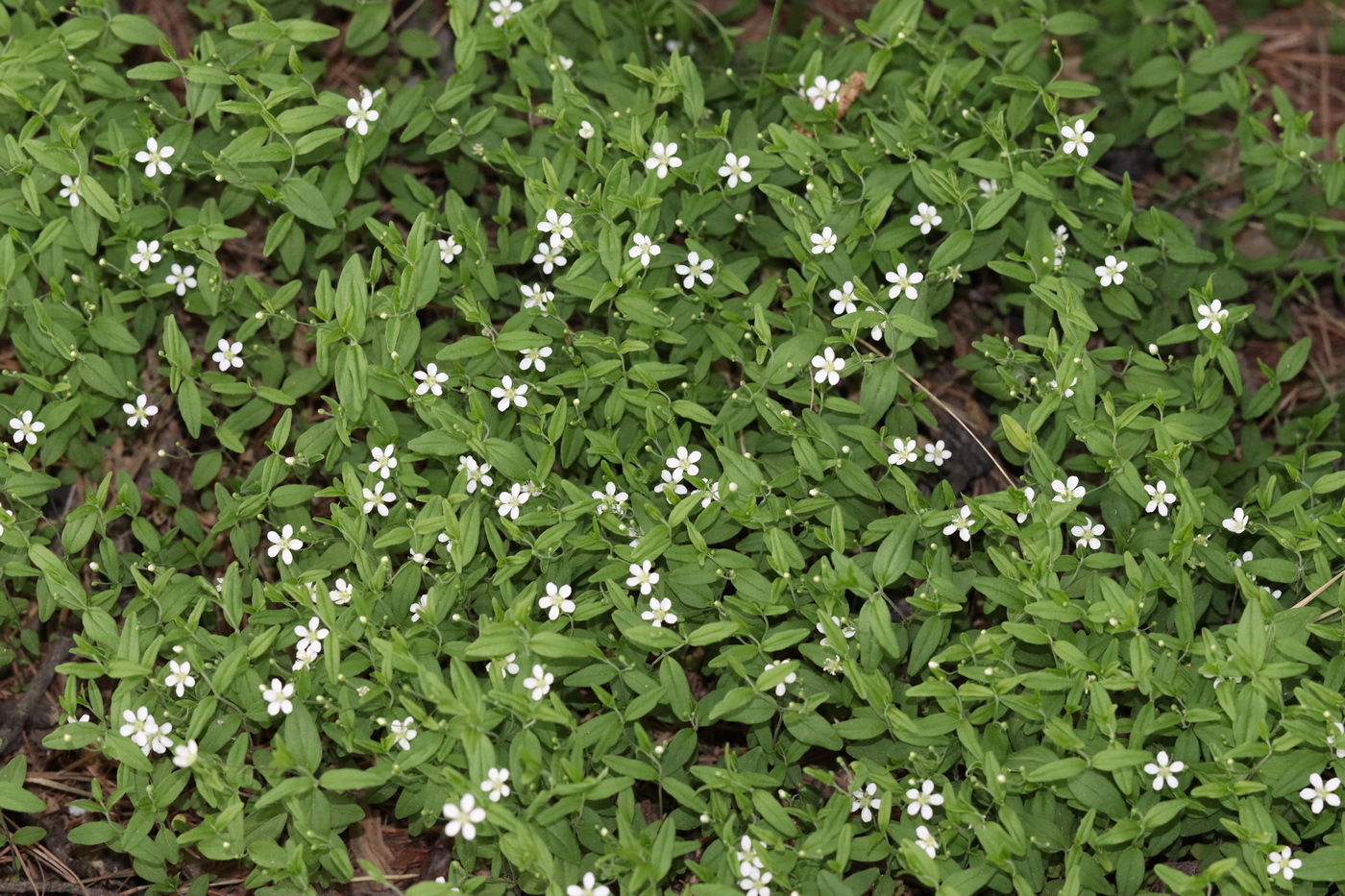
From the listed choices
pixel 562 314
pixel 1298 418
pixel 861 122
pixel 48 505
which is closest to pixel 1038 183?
pixel 861 122

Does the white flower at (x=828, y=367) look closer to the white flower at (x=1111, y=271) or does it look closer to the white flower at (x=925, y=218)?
the white flower at (x=925, y=218)

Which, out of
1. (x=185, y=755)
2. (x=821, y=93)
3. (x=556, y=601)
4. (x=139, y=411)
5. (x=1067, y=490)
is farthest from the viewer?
(x=821, y=93)

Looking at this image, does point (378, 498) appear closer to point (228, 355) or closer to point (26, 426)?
point (228, 355)

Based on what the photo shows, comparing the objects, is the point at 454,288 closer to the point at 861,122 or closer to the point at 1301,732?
the point at 861,122

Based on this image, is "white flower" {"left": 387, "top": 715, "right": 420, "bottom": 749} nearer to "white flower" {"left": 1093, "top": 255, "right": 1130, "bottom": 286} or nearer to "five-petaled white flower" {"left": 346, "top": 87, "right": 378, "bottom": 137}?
"five-petaled white flower" {"left": 346, "top": 87, "right": 378, "bottom": 137}

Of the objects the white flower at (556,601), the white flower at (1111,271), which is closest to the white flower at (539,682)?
the white flower at (556,601)

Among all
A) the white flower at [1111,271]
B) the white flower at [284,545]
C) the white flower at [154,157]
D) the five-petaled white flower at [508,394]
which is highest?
the white flower at [154,157]

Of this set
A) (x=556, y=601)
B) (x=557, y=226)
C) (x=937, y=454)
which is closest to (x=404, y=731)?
(x=556, y=601)
